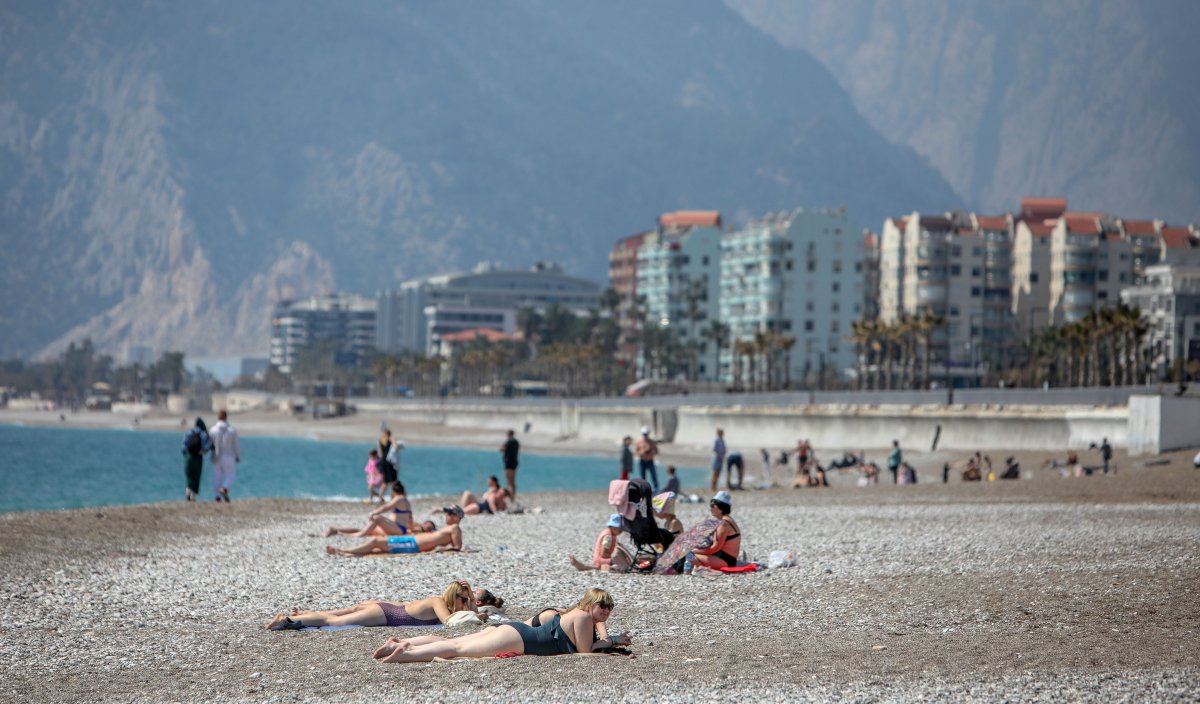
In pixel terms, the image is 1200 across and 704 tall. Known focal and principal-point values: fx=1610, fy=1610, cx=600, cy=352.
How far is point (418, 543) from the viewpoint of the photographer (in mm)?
22578

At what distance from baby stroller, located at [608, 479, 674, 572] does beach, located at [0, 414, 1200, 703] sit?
2.39 feet

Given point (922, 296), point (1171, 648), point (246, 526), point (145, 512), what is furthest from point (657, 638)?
point (922, 296)

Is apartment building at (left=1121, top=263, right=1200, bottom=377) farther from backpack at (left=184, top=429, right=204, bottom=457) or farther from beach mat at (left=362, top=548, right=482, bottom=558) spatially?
beach mat at (left=362, top=548, right=482, bottom=558)

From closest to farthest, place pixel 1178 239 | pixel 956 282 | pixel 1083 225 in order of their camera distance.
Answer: pixel 956 282
pixel 1083 225
pixel 1178 239

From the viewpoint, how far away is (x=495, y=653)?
13.7 m

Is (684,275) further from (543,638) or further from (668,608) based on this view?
(543,638)

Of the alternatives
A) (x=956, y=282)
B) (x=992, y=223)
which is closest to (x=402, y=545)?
(x=956, y=282)

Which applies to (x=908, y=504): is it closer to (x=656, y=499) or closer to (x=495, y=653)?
(x=656, y=499)

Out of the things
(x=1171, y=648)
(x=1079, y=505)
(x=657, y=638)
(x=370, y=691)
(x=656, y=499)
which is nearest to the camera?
(x=370, y=691)

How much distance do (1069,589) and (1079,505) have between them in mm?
12832

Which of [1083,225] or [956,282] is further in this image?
[1083,225]

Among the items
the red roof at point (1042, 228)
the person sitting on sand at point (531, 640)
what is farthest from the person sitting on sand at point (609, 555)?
the red roof at point (1042, 228)

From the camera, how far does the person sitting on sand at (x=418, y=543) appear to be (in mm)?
22141

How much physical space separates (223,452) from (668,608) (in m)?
14.5
